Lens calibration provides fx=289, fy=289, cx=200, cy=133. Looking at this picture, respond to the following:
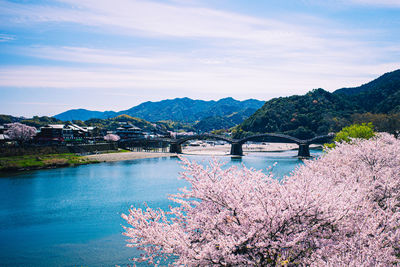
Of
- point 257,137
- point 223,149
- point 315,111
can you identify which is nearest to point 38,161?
point 257,137

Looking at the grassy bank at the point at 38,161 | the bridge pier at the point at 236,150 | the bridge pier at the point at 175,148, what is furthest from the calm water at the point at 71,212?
the bridge pier at the point at 175,148

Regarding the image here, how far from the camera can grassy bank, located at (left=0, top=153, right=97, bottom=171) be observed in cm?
4247

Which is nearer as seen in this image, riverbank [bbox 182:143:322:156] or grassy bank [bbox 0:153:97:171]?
grassy bank [bbox 0:153:97:171]

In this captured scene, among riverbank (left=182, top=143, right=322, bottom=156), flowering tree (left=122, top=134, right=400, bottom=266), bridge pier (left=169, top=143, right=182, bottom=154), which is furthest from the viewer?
bridge pier (left=169, top=143, right=182, bottom=154)

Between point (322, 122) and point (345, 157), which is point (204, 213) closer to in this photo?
point (345, 157)

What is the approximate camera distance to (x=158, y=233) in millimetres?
6148

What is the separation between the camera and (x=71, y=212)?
23094 millimetres

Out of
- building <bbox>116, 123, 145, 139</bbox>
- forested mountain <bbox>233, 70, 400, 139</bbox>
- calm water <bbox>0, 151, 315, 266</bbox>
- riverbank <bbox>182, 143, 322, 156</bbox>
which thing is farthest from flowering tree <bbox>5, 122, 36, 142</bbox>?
forested mountain <bbox>233, 70, 400, 139</bbox>

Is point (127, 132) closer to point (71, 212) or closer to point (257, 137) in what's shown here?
point (257, 137)

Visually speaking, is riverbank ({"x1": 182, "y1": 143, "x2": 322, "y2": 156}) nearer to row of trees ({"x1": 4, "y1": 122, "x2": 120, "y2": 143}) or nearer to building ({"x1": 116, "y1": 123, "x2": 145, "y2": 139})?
building ({"x1": 116, "y1": 123, "x2": 145, "y2": 139})

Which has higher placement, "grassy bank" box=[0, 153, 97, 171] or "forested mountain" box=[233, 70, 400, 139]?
"forested mountain" box=[233, 70, 400, 139]

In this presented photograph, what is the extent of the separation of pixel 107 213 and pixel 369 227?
19624 mm

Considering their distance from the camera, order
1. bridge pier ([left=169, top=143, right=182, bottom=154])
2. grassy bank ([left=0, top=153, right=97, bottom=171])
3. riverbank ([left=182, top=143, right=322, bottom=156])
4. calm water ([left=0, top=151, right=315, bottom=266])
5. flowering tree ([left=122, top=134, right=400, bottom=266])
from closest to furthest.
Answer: flowering tree ([left=122, top=134, right=400, bottom=266]) → calm water ([left=0, top=151, right=315, bottom=266]) → grassy bank ([left=0, top=153, right=97, bottom=171]) → riverbank ([left=182, top=143, right=322, bottom=156]) → bridge pier ([left=169, top=143, right=182, bottom=154])

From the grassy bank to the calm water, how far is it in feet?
10.8
